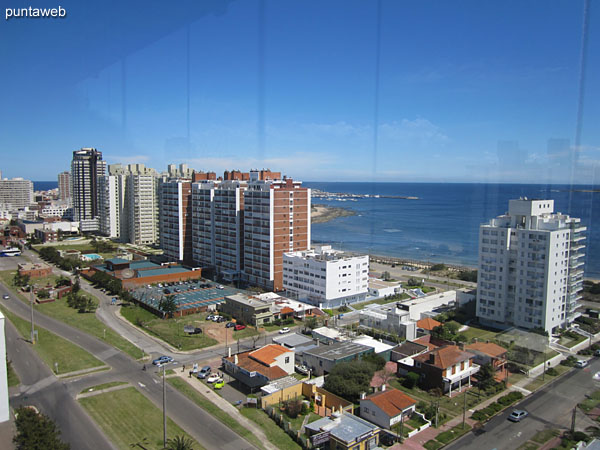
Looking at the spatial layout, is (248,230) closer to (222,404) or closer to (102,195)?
(222,404)

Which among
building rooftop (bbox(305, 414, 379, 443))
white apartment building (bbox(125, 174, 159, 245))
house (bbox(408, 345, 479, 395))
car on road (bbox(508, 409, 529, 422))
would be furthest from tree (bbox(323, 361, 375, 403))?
white apartment building (bbox(125, 174, 159, 245))

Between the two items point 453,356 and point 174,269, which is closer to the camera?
point 453,356

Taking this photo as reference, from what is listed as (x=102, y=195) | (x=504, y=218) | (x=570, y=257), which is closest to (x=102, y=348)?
(x=504, y=218)

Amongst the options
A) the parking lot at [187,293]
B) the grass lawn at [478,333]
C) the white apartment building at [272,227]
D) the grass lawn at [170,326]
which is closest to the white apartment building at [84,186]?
the parking lot at [187,293]

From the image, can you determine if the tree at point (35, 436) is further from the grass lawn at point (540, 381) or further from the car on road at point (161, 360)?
the grass lawn at point (540, 381)

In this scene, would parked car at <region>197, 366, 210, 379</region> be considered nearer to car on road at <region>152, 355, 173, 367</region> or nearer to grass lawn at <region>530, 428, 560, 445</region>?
car on road at <region>152, 355, 173, 367</region>

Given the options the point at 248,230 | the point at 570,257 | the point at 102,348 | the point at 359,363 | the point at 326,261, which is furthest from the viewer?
the point at 248,230
